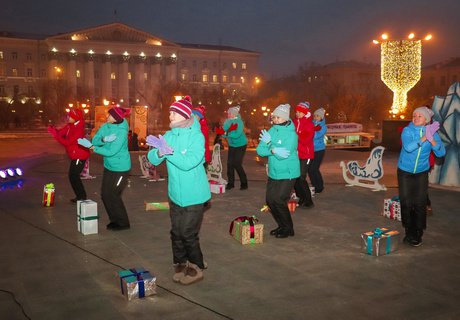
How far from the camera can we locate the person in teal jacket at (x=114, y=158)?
279 inches

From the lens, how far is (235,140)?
Answer: 1100cm

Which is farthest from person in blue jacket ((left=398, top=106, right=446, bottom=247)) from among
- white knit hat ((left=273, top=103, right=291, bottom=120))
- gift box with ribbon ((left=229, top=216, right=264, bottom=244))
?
gift box with ribbon ((left=229, top=216, right=264, bottom=244))

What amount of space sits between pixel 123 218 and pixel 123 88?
295 ft

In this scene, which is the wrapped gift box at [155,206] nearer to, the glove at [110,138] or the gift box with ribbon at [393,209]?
the glove at [110,138]

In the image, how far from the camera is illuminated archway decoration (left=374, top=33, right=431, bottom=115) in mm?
24703

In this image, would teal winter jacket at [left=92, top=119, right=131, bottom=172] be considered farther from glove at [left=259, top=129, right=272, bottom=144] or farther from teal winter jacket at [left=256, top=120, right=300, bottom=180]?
glove at [left=259, top=129, right=272, bottom=144]

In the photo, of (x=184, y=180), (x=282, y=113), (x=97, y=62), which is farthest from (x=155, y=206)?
(x=97, y=62)

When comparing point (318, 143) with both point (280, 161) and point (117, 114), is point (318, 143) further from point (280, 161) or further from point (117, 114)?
point (117, 114)

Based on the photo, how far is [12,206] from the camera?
9242 millimetres

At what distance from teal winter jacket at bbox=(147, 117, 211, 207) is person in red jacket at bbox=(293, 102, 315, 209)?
3.82 metres

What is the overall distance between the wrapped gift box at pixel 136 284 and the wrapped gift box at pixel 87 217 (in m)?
2.42

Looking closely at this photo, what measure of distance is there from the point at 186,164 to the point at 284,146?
2.23 m

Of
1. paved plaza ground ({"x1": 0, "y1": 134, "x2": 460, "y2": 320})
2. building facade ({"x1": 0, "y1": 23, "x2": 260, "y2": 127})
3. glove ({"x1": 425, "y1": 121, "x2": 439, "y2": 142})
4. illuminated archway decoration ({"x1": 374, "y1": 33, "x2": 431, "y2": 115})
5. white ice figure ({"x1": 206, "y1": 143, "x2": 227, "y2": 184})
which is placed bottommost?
paved plaza ground ({"x1": 0, "y1": 134, "x2": 460, "y2": 320})

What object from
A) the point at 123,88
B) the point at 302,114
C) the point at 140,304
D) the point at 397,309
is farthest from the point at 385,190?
the point at 123,88
